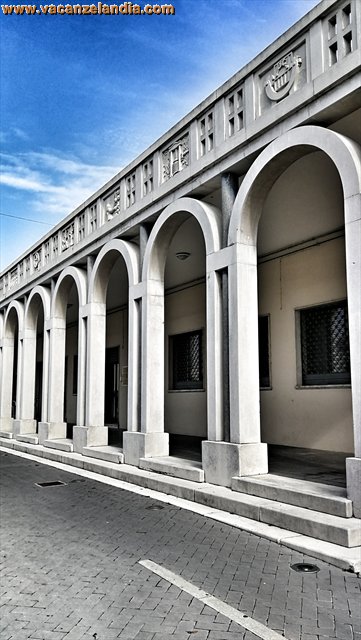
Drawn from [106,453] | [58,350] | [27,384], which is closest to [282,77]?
[106,453]

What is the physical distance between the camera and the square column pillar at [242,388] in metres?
7.43

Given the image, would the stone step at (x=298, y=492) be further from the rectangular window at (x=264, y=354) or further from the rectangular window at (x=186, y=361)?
the rectangular window at (x=186, y=361)

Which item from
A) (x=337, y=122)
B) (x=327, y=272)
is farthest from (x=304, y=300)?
(x=337, y=122)

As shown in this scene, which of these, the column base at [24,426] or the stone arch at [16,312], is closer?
the column base at [24,426]

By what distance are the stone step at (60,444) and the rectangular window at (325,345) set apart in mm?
5562

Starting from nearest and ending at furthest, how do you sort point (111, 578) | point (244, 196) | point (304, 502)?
point (111, 578), point (304, 502), point (244, 196)

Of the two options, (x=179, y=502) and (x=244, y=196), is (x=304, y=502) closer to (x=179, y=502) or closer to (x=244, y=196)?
(x=179, y=502)

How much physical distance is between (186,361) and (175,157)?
7291mm

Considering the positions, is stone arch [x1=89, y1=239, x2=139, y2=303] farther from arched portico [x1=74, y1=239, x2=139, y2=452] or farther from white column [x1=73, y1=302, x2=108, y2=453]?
white column [x1=73, y1=302, x2=108, y2=453]

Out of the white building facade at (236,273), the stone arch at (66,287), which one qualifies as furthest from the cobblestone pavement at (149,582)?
the stone arch at (66,287)

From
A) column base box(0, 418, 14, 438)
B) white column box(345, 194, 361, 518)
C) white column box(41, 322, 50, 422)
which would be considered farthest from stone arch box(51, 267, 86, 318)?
white column box(345, 194, 361, 518)

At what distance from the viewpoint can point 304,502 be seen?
6113 millimetres

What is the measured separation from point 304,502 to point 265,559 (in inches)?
45.4

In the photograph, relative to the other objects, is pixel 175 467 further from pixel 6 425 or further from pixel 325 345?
pixel 6 425
